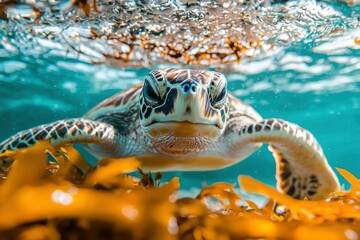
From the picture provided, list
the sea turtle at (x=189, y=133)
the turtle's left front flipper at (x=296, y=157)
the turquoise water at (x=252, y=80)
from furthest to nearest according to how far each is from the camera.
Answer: the turquoise water at (x=252, y=80), the turtle's left front flipper at (x=296, y=157), the sea turtle at (x=189, y=133)

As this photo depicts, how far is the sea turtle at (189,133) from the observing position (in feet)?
8.21

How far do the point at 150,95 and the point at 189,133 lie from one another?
490mm

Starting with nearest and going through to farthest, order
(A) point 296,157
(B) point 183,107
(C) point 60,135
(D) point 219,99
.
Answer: (B) point 183,107 < (D) point 219,99 < (C) point 60,135 < (A) point 296,157

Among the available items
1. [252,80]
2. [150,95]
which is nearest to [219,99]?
[150,95]

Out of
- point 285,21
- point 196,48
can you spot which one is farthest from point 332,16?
point 196,48

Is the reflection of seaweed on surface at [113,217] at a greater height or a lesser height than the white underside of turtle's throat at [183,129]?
greater

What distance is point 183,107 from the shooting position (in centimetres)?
237

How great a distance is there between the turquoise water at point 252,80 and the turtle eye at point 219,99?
3406 mm

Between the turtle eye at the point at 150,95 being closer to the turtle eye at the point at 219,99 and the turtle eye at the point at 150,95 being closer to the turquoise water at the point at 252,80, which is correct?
the turtle eye at the point at 219,99

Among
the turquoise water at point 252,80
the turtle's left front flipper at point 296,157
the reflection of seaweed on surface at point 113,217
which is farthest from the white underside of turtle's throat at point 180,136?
the turquoise water at point 252,80

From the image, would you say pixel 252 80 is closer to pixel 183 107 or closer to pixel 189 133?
pixel 189 133

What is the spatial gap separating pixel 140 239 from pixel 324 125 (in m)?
19.6

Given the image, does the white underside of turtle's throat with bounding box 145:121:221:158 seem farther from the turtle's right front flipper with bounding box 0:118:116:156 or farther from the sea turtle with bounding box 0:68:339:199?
the turtle's right front flipper with bounding box 0:118:116:156

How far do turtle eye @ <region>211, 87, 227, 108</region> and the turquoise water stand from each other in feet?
11.2
